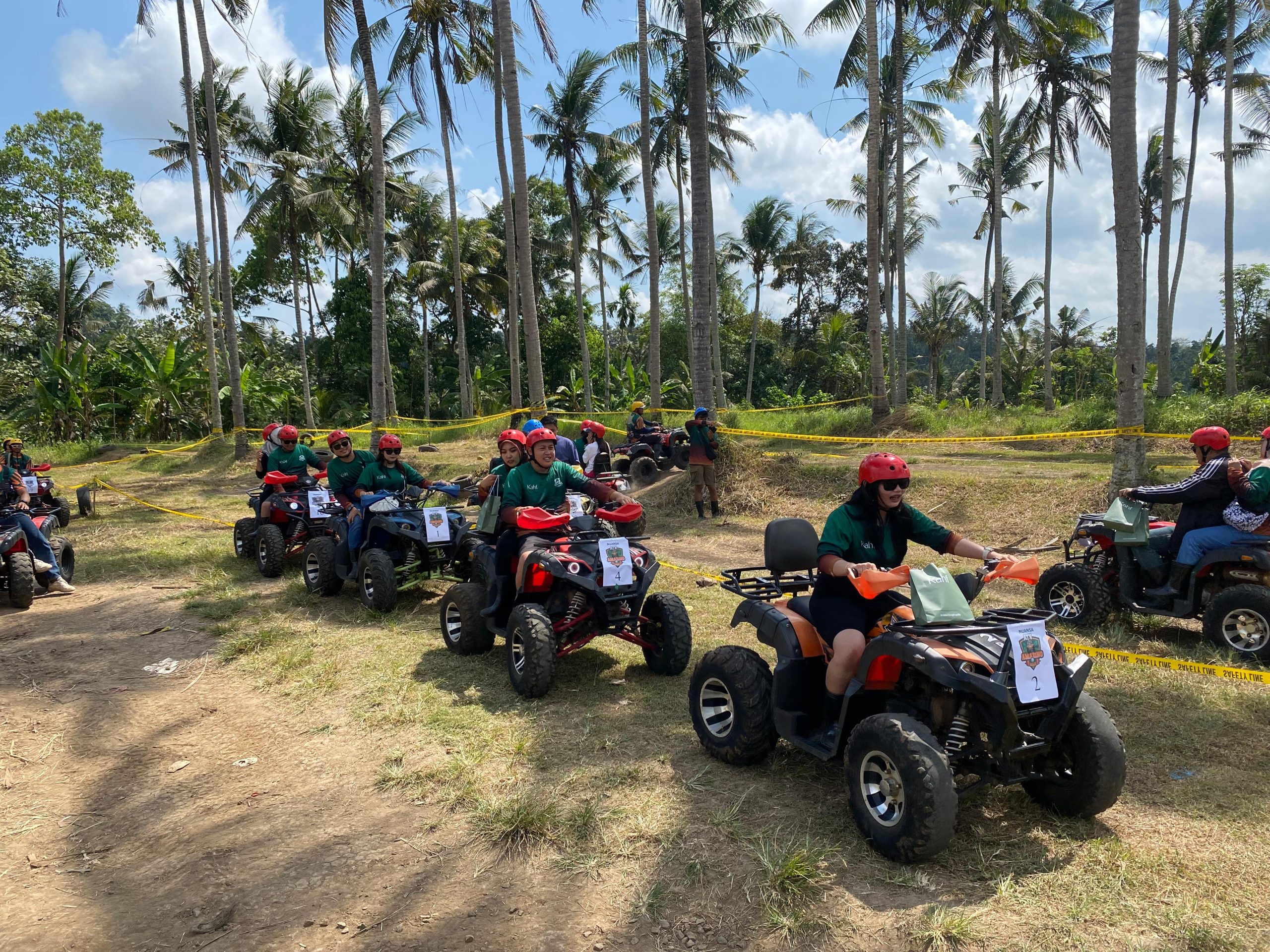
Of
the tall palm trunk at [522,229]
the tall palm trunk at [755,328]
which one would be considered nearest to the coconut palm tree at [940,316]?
the tall palm trunk at [755,328]

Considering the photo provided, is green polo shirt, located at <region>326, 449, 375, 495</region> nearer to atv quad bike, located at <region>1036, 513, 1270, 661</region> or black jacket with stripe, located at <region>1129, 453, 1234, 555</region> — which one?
atv quad bike, located at <region>1036, 513, 1270, 661</region>

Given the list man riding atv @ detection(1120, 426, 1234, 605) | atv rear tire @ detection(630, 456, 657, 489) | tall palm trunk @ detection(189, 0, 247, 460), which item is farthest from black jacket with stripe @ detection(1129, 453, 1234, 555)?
tall palm trunk @ detection(189, 0, 247, 460)

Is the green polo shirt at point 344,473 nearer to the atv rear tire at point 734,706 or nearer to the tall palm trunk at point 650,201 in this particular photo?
the atv rear tire at point 734,706

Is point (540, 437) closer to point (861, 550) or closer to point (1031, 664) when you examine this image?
point (861, 550)

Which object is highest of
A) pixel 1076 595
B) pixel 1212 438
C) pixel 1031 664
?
pixel 1212 438

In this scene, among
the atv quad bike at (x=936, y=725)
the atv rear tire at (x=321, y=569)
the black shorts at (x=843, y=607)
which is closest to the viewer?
the atv quad bike at (x=936, y=725)

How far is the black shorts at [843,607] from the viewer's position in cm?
400

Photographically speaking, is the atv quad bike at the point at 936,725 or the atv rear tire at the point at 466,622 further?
the atv rear tire at the point at 466,622

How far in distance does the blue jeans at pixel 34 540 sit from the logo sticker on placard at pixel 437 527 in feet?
14.5

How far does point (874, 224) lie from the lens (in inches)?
763

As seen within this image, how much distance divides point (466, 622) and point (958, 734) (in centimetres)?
391

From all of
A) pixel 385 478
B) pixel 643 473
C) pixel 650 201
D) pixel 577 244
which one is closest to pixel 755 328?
pixel 577 244

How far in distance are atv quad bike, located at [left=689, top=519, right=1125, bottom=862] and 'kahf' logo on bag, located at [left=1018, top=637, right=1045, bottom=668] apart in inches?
1.0

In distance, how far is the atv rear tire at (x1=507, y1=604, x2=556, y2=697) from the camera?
5422 millimetres
